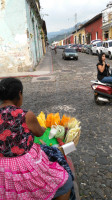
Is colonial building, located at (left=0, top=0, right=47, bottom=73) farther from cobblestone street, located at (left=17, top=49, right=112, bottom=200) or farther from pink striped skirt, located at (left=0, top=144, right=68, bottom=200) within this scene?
pink striped skirt, located at (left=0, top=144, right=68, bottom=200)

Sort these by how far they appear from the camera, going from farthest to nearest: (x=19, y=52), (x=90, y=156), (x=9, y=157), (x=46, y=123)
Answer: (x=19, y=52)
(x=90, y=156)
(x=46, y=123)
(x=9, y=157)

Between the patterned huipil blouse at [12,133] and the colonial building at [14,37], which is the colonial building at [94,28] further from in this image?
the patterned huipil blouse at [12,133]

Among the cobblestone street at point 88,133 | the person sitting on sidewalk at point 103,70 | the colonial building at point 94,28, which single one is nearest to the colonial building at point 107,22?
the colonial building at point 94,28

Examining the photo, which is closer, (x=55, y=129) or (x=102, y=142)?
(x=55, y=129)

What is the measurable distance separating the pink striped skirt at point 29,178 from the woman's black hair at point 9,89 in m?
0.54

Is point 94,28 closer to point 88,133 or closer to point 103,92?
point 103,92

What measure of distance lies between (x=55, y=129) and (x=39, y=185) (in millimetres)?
891

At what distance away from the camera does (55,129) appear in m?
2.49

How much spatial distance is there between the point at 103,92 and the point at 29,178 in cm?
452

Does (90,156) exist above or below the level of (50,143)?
below

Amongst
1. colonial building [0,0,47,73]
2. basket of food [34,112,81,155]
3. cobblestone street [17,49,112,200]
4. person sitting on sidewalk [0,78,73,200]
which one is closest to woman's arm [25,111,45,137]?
person sitting on sidewalk [0,78,73,200]

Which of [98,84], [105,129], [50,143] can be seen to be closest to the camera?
[50,143]

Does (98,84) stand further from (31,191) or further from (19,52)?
(19,52)

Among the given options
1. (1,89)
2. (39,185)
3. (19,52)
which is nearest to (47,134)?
(39,185)
